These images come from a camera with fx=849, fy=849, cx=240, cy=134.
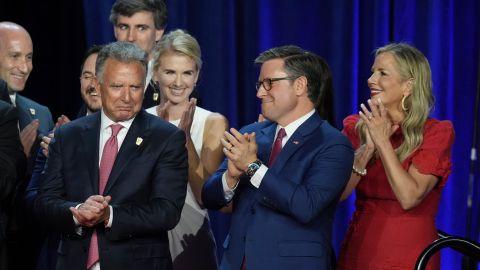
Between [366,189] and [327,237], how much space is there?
1.79 ft

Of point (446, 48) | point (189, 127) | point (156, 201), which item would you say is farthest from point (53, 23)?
point (156, 201)

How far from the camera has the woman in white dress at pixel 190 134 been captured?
3.72 meters

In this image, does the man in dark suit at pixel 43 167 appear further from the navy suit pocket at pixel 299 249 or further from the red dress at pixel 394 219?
the red dress at pixel 394 219

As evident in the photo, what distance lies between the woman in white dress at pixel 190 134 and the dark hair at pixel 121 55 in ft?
1.84

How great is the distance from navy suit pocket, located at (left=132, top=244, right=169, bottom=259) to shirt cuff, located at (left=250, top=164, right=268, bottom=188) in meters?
0.40

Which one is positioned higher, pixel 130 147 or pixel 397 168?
pixel 130 147

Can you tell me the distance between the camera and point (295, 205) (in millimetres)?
2895

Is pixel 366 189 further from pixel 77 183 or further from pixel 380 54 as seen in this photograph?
pixel 77 183

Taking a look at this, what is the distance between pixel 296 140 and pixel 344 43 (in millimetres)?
1979

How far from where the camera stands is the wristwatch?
9.73 ft

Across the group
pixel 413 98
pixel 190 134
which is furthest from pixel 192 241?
pixel 413 98

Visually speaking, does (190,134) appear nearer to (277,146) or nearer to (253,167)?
(277,146)

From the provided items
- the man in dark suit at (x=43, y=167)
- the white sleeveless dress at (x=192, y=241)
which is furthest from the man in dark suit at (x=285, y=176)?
the man in dark suit at (x=43, y=167)

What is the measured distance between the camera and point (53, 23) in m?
5.43
